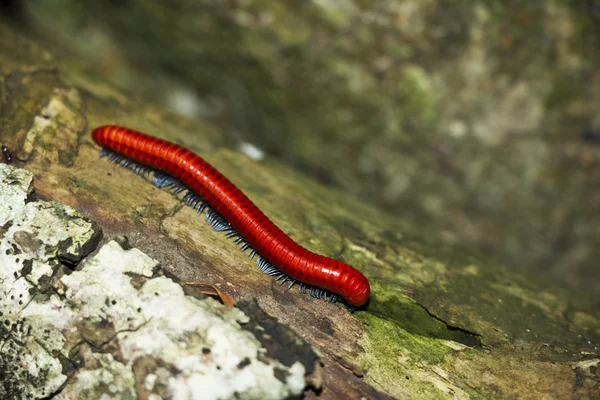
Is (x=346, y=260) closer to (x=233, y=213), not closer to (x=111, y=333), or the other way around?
(x=233, y=213)

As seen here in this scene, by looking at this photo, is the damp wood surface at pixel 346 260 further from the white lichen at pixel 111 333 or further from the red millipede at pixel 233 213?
the white lichen at pixel 111 333

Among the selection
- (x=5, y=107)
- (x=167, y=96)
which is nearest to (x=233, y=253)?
(x=5, y=107)

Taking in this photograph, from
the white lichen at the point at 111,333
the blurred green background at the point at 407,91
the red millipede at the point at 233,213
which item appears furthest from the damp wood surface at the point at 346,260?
the blurred green background at the point at 407,91

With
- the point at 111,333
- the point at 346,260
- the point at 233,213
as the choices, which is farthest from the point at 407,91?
the point at 111,333

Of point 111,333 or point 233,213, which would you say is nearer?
point 111,333

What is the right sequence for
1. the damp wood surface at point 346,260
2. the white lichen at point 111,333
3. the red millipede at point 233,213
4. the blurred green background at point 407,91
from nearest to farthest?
the white lichen at point 111,333, the damp wood surface at point 346,260, the red millipede at point 233,213, the blurred green background at point 407,91

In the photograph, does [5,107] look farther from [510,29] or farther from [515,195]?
[515,195]
